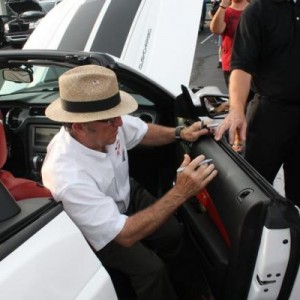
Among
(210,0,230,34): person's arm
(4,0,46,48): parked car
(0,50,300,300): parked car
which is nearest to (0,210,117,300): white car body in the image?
(0,50,300,300): parked car

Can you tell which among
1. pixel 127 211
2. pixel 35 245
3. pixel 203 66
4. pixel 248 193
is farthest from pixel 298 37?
pixel 203 66

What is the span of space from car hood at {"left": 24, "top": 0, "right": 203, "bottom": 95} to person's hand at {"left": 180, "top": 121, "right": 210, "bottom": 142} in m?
0.57

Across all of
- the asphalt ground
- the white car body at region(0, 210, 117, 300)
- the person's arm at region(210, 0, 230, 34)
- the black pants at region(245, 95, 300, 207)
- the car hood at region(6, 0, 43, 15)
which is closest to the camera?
the white car body at region(0, 210, 117, 300)

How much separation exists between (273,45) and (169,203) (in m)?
1.05

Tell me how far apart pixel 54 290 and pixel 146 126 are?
1.42 metres

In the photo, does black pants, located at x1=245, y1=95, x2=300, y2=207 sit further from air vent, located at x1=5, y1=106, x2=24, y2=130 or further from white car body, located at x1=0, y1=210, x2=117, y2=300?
air vent, located at x1=5, y1=106, x2=24, y2=130

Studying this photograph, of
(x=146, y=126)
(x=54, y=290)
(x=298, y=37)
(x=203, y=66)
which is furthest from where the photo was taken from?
(x=203, y=66)

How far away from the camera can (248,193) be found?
1575 millimetres

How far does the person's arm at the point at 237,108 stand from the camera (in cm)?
204

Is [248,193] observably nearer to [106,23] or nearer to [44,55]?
[44,55]

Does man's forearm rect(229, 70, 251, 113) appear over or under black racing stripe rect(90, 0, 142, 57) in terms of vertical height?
under

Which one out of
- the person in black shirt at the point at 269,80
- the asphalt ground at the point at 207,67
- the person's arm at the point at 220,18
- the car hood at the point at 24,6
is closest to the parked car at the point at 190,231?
the person in black shirt at the point at 269,80

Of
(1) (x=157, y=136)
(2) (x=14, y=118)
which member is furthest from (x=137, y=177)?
(2) (x=14, y=118)

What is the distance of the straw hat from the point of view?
1771 millimetres
